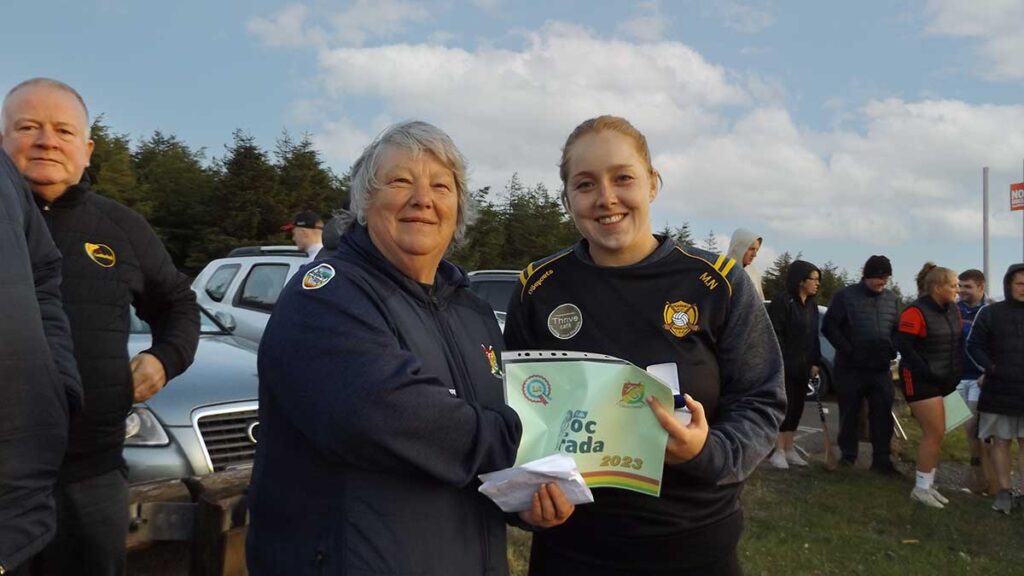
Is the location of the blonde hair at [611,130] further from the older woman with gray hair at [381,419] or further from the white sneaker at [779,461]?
the white sneaker at [779,461]

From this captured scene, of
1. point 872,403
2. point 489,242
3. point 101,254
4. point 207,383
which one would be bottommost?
point 872,403

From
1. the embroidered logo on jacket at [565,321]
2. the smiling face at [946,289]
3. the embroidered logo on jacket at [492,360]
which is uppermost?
the smiling face at [946,289]

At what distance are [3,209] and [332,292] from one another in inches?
27.0

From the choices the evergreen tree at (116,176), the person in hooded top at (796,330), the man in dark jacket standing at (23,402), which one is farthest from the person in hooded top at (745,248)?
the evergreen tree at (116,176)

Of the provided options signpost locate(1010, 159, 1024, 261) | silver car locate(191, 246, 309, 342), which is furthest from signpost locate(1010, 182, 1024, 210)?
silver car locate(191, 246, 309, 342)

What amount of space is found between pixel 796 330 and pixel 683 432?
6.22 metres

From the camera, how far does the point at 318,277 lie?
169cm

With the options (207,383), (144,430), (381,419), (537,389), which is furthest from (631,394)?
(207,383)

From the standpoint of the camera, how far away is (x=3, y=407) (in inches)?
59.9

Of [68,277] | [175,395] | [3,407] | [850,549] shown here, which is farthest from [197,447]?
[850,549]

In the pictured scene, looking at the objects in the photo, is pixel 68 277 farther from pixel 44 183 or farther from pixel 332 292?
pixel 332 292

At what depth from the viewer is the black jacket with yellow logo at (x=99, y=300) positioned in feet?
7.86

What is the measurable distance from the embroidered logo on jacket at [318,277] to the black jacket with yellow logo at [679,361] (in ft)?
2.18

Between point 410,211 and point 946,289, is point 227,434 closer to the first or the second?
point 410,211
